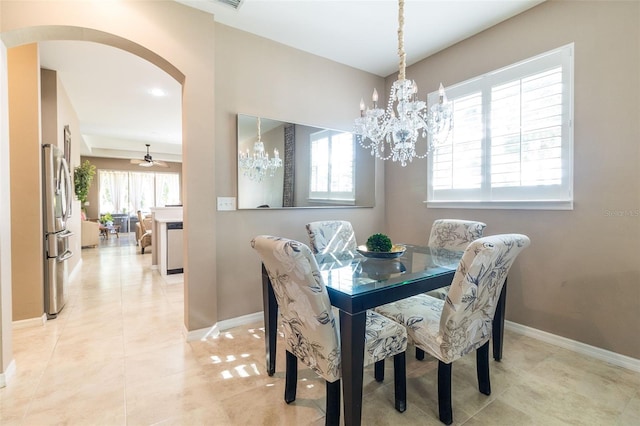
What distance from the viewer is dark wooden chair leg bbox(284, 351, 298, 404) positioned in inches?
65.9

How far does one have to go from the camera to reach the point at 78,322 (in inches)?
111

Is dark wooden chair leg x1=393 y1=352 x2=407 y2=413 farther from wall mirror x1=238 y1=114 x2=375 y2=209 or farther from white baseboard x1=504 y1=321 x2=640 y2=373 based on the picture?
wall mirror x1=238 y1=114 x2=375 y2=209

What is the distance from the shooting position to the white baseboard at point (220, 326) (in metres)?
2.46

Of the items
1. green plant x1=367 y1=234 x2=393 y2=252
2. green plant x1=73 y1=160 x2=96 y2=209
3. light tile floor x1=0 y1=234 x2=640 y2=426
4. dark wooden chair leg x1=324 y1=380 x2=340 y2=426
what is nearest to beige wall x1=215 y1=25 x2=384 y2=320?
light tile floor x1=0 y1=234 x2=640 y2=426

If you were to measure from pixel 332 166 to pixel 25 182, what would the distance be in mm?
2941

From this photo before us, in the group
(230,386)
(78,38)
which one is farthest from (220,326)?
(78,38)

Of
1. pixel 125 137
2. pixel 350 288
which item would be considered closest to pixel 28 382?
pixel 350 288

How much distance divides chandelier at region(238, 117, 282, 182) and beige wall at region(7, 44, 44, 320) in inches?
75.2

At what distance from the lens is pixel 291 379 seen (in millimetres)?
1694

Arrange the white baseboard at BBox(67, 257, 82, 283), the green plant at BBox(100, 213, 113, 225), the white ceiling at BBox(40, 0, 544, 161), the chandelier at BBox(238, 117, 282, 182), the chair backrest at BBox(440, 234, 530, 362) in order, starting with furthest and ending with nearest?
the green plant at BBox(100, 213, 113, 225) → the white baseboard at BBox(67, 257, 82, 283) → the chandelier at BBox(238, 117, 282, 182) → the white ceiling at BBox(40, 0, 544, 161) → the chair backrest at BBox(440, 234, 530, 362)

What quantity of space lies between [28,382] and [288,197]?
230cm

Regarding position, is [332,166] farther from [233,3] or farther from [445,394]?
[445,394]

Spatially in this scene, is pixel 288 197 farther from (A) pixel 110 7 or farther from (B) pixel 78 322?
(B) pixel 78 322

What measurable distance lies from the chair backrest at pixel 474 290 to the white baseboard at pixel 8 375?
2618mm
